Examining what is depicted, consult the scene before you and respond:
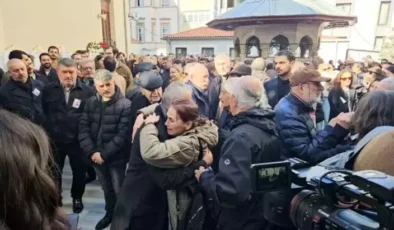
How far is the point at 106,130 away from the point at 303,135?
1.92 metres

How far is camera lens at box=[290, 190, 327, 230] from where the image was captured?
1.20 meters

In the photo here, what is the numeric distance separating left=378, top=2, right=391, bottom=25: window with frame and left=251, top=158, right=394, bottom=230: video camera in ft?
103

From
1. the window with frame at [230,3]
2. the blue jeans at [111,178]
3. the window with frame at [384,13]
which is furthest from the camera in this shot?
the window with frame at [230,3]

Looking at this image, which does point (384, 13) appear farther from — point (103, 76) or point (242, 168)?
point (242, 168)

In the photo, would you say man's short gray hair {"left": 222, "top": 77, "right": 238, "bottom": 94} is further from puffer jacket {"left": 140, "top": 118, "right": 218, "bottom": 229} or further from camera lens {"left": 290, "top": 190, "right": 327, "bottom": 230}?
camera lens {"left": 290, "top": 190, "right": 327, "bottom": 230}

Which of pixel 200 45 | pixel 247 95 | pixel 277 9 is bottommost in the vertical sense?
pixel 200 45

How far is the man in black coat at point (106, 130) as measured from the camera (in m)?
3.23

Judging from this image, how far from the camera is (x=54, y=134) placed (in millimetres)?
3605

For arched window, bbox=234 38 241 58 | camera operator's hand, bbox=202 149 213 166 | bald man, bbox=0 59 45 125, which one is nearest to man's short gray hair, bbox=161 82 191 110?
camera operator's hand, bbox=202 149 213 166

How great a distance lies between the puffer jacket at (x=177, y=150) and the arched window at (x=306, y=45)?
33.9 ft

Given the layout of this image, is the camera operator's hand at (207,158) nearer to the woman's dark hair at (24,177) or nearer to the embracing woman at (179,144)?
the embracing woman at (179,144)

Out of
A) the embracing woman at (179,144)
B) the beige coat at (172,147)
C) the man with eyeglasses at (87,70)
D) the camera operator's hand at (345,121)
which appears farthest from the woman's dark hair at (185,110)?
the man with eyeglasses at (87,70)

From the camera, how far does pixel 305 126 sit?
245cm

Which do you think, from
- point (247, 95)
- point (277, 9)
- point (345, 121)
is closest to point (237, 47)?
point (277, 9)
